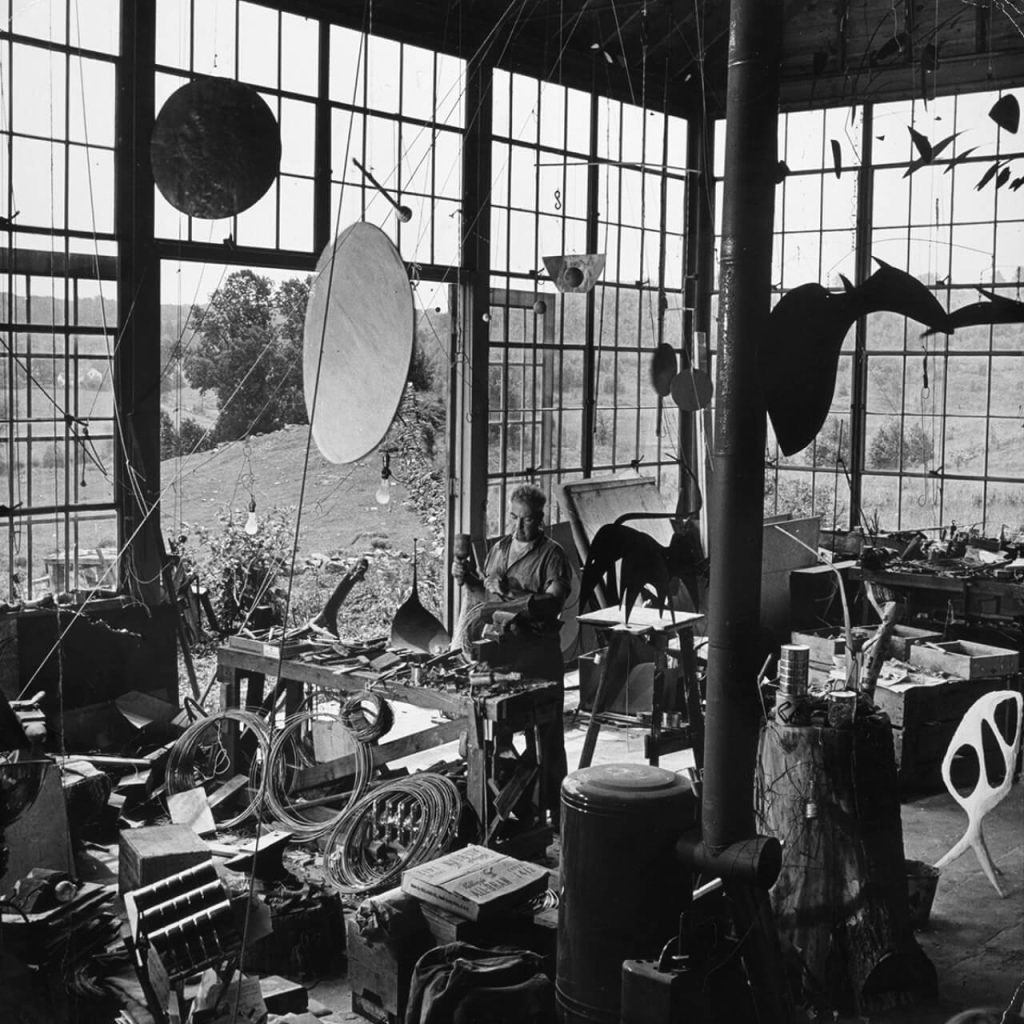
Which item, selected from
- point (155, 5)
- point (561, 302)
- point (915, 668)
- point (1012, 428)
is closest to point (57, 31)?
point (155, 5)

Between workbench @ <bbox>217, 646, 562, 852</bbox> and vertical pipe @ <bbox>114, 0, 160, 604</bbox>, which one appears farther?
vertical pipe @ <bbox>114, 0, 160, 604</bbox>

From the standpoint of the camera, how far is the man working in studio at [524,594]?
6.64 metres

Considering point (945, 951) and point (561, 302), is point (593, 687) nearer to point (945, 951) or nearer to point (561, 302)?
point (561, 302)

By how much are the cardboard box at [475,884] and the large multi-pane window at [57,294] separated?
2.89 meters

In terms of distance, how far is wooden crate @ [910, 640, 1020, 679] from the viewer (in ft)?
22.5

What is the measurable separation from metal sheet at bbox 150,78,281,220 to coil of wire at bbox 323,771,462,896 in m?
2.67

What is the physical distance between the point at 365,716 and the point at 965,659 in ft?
10.6

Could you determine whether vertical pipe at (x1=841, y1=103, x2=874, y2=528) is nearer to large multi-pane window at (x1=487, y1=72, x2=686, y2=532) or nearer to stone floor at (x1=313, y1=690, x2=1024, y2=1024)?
large multi-pane window at (x1=487, y1=72, x2=686, y2=532)

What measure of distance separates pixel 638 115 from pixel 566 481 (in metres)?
3.03

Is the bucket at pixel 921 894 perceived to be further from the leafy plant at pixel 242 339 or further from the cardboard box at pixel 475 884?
the leafy plant at pixel 242 339

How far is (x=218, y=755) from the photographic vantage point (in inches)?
259

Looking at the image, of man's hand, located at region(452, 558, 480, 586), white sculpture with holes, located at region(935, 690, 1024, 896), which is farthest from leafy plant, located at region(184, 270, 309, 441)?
white sculpture with holes, located at region(935, 690, 1024, 896)

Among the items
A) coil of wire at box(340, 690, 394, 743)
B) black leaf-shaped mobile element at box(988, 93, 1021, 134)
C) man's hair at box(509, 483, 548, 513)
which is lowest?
coil of wire at box(340, 690, 394, 743)

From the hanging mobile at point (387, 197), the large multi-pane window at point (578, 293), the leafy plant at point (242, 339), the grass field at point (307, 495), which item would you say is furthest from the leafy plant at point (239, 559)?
the hanging mobile at point (387, 197)
